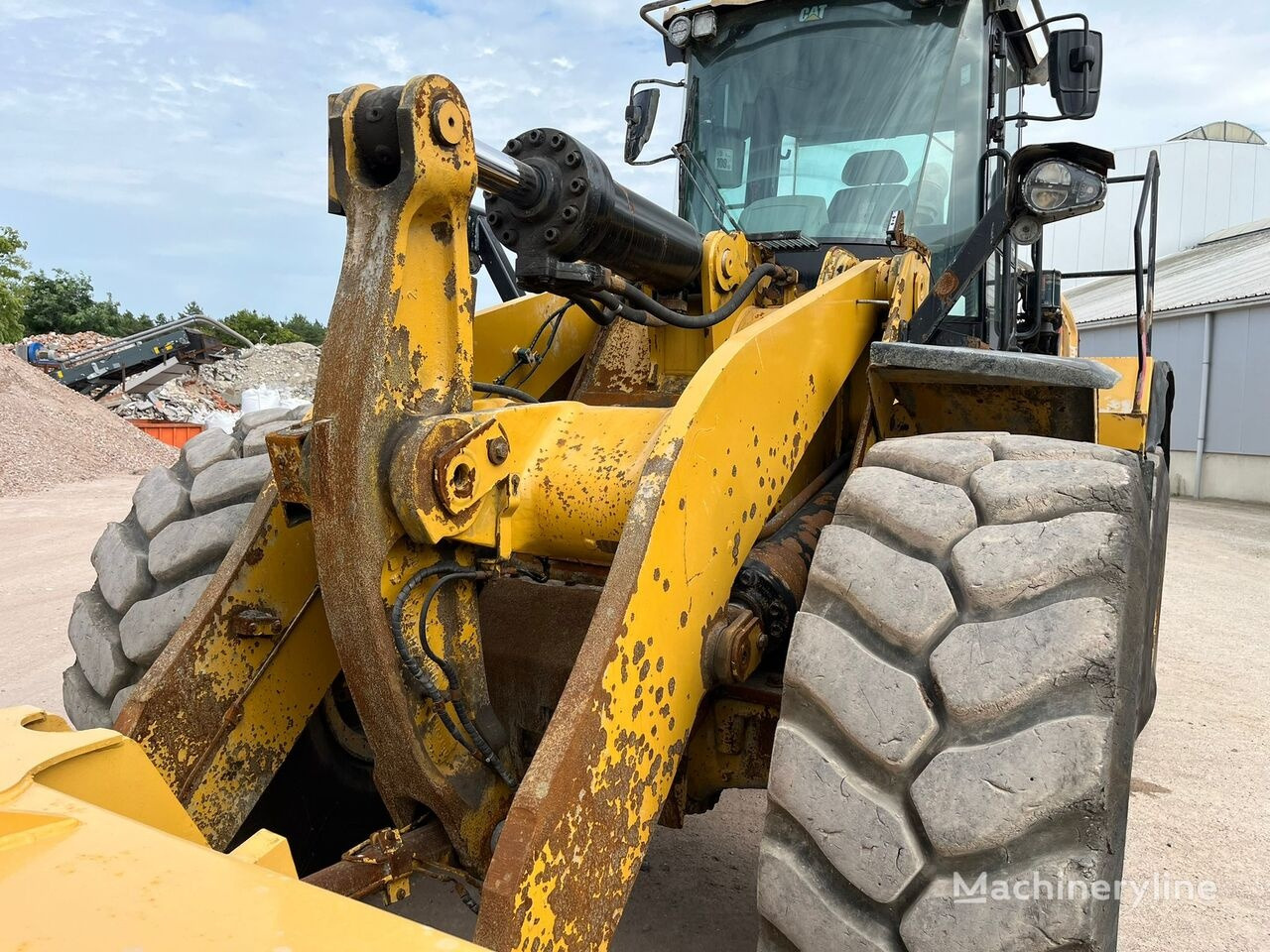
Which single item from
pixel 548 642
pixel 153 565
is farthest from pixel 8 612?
pixel 548 642

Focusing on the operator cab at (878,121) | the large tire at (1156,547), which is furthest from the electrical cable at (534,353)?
the large tire at (1156,547)

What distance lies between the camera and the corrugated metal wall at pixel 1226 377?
15.9 m

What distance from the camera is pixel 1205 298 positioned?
1736 centimetres

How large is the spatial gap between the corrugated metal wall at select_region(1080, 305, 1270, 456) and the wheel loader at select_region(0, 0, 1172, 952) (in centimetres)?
1579

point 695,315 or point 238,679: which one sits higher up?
point 695,315

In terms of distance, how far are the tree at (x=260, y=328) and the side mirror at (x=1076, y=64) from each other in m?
44.7

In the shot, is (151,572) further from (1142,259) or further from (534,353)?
(1142,259)

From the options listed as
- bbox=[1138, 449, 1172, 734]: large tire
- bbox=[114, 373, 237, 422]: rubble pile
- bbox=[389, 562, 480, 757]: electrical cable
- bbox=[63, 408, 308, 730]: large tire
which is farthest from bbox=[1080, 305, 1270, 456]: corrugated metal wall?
bbox=[114, 373, 237, 422]: rubble pile

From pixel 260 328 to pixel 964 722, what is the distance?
157 ft

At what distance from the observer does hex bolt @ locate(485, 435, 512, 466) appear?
1.97 m

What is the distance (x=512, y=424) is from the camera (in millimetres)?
2088

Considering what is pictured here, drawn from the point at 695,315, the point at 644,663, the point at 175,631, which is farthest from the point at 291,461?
the point at 695,315

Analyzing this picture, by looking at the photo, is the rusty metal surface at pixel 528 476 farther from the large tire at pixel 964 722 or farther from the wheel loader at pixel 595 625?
the large tire at pixel 964 722

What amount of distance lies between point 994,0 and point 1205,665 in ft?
14.1
